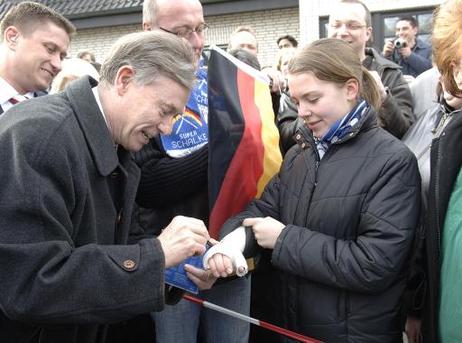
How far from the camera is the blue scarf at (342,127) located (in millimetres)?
2215

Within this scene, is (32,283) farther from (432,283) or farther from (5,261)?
(432,283)

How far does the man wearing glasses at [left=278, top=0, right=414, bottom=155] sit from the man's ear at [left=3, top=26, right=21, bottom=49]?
1759 millimetres

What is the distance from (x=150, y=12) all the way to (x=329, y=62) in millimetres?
891

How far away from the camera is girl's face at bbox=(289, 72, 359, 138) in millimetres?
2270

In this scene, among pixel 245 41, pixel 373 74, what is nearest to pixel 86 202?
pixel 373 74

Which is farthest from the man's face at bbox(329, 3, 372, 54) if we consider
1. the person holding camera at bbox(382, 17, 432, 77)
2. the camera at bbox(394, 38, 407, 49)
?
the camera at bbox(394, 38, 407, 49)

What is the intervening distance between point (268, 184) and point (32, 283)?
1227 mm

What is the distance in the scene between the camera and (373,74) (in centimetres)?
271

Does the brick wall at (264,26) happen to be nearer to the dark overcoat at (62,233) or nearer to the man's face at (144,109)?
the man's face at (144,109)

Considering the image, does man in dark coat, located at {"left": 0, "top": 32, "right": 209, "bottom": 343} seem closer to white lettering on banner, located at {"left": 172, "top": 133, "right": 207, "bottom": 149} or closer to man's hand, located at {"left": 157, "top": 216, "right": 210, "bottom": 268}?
man's hand, located at {"left": 157, "top": 216, "right": 210, "bottom": 268}

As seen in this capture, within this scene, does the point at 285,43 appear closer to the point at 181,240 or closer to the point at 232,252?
the point at 232,252

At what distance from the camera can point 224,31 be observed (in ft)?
44.3

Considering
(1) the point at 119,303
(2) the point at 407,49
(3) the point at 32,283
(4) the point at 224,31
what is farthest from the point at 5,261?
(4) the point at 224,31

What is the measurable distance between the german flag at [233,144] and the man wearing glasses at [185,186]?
0.09m
